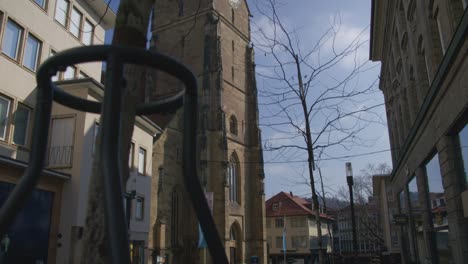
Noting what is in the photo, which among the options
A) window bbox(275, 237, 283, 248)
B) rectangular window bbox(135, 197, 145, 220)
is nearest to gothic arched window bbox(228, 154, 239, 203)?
rectangular window bbox(135, 197, 145, 220)

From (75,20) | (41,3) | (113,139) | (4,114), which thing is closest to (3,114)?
(4,114)

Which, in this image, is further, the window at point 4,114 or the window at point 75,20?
the window at point 75,20

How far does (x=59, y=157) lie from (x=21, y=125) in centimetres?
219

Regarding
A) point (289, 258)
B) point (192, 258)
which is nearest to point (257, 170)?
point (192, 258)

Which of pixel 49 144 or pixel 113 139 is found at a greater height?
pixel 49 144

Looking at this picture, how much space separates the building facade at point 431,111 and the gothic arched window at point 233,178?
73.4 feet

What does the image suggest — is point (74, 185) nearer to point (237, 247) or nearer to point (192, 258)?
point (192, 258)

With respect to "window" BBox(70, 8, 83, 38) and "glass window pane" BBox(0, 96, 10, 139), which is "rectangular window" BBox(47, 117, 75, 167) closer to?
"glass window pane" BBox(0, 96, 10, 139)

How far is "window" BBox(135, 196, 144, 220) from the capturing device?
946 inches

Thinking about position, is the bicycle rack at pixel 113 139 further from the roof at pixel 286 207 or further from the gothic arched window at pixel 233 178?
the roof at pixel 286 207

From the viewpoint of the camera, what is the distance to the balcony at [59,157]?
18.6 metres

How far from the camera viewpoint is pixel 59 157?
18766 mm

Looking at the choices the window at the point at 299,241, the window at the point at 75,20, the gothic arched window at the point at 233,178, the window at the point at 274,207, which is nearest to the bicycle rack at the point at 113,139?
the window at the point at 75,20

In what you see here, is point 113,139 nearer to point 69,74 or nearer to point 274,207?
point 69,74
